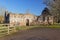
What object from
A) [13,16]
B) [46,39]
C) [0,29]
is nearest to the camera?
[46,39]

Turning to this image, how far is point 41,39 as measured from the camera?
645 inches

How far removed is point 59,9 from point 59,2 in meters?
0.33

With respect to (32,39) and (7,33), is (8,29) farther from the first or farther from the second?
(32,39)

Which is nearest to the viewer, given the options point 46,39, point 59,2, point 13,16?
point 59,2

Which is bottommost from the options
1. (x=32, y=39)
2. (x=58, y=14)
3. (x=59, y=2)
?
(x=32, y=39)

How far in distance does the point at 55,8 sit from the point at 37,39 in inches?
355

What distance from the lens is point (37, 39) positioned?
16.5 m

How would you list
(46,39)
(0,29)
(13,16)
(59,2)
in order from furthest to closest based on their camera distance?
1. (13,16)
2. (0,29)
3. (46,39)
4. (59,2)

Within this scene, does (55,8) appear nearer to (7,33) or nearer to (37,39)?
(37,39)

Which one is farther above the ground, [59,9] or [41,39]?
[59,9]

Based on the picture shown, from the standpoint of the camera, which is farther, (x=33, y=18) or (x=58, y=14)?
(x=33, y=18)

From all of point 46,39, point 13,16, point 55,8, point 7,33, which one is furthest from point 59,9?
point 13,16

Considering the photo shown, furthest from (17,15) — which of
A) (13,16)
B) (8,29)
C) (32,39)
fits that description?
(32,39)

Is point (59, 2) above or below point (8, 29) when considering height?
above
